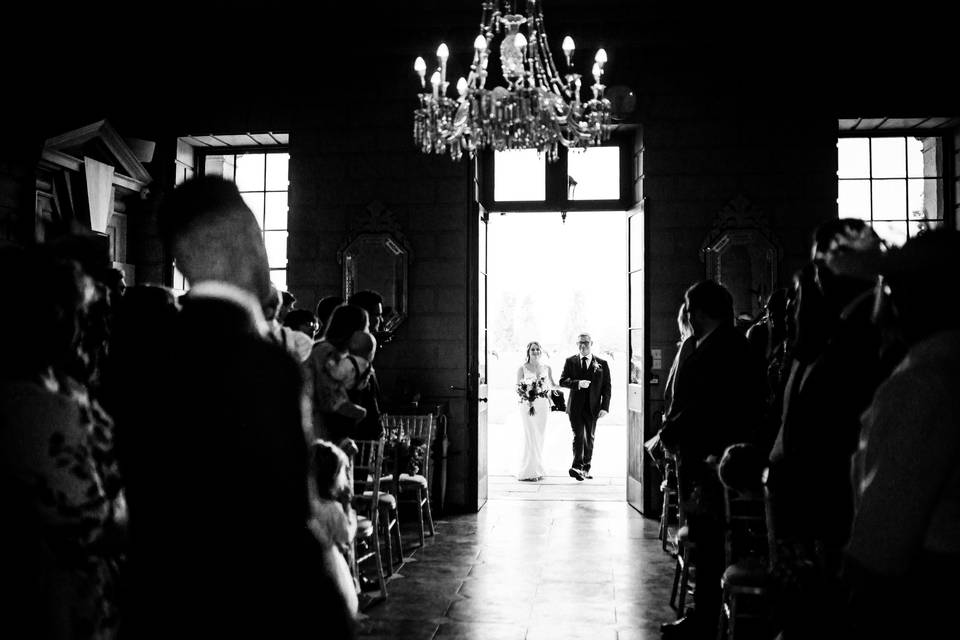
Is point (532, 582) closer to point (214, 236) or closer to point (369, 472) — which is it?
point (369, 472)

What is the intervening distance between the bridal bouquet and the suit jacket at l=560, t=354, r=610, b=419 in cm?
30

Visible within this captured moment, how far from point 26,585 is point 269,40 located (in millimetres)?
5961

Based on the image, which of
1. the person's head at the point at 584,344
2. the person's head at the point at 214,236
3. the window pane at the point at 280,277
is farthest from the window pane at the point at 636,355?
the person's head at the point at 214,236

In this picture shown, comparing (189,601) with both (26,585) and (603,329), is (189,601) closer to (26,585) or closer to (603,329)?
(26,585)

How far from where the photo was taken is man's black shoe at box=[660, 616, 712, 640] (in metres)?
3.51

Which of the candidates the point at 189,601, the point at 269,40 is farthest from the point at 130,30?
the point at 189,601

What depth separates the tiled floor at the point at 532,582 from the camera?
3.84 m

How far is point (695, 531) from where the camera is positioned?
140 inches

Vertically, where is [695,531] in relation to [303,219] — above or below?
below

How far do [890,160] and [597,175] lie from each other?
8.47 ft

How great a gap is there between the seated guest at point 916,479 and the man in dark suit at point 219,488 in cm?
91

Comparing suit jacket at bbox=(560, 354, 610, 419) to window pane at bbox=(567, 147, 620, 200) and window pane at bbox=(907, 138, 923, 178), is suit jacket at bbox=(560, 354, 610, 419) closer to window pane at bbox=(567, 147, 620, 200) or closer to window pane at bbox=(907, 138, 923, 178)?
window pane at bbox=(567, 147, 620, 200)

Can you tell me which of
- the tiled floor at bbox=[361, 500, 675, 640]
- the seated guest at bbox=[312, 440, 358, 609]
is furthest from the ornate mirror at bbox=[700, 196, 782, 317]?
the seated guest at bbox=[312, 440, 358, 609]

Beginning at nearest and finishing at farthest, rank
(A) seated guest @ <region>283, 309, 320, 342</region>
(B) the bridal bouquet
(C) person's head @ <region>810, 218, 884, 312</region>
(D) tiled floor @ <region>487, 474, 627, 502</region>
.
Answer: (C) person's head @ <region>810, 218, 884, 312</region>
(A) seated guest @ <region>283, 309, 320, 342</region>
(D) tiled floor @ <region>487, 474, 627, 502</region>
(B) the bridal bouquet
